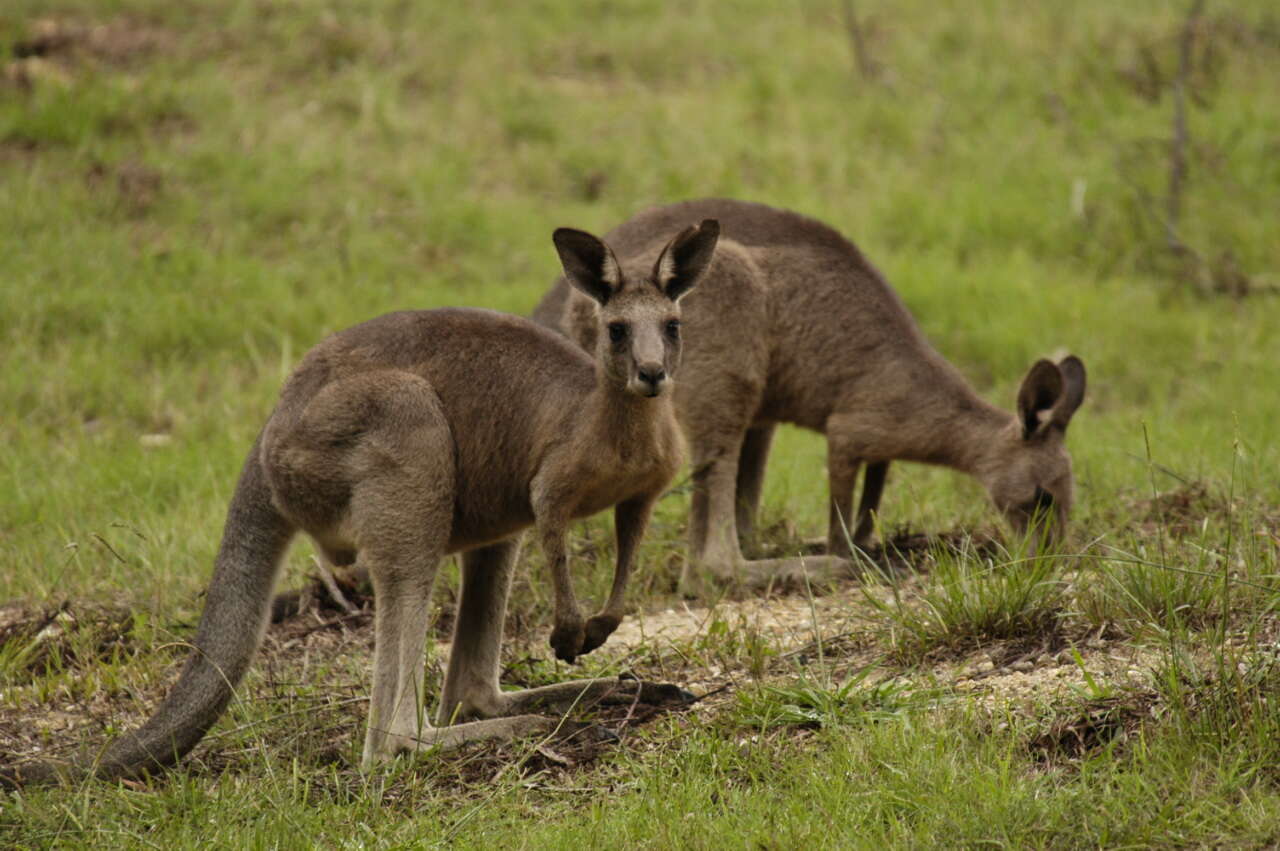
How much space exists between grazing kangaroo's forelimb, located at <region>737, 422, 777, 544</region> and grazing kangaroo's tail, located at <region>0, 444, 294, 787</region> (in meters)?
2.48

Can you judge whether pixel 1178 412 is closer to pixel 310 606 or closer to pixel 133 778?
pixel 310 606

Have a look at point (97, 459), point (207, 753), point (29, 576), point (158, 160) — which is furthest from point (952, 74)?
point (207, 753)

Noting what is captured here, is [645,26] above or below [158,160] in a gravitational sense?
above

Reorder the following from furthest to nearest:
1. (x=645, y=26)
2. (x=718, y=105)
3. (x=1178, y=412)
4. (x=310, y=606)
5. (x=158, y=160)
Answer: (x=645, y=26)
(x=718, y=105)
(x=158, y=160)
(x=1178, y=412)
(x=310, y=606)

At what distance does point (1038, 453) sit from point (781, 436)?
2.52m

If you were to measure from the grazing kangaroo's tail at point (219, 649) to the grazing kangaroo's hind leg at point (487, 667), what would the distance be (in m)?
0.54

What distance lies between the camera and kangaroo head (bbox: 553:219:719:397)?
12.9 feet

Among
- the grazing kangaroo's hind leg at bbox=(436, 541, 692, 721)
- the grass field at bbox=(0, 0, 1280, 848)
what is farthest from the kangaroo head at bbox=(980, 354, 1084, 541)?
the grazing kangaroo's hind leg at bbox=(436, 541, 692, 721)

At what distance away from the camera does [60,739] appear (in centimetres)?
423

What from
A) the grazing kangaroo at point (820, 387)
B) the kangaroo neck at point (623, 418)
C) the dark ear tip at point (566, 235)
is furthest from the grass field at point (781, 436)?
the dark ear tip at point (566, 235)

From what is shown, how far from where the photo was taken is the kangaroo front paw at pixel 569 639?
13.1 feet

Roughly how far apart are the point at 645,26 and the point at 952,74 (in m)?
2.32

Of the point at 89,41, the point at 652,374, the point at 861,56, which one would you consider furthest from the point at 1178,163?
the point at 89,41

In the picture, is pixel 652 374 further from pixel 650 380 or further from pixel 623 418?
pixel 623 418
